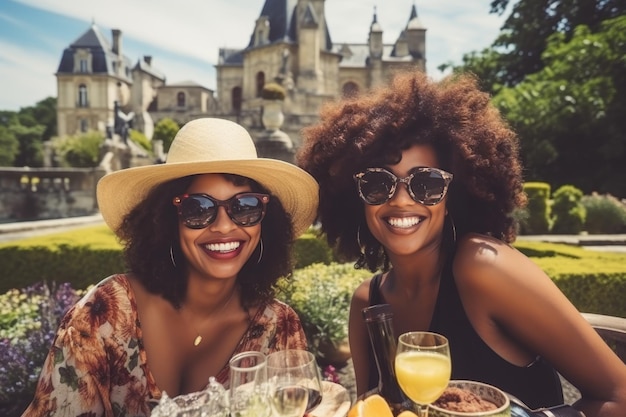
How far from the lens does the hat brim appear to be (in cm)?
243

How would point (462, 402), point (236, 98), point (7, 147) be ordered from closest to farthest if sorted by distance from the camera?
point (462, 402), point (236, 98), point (7, 147)

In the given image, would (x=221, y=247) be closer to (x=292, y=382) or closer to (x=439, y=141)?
(x=292, y=382)

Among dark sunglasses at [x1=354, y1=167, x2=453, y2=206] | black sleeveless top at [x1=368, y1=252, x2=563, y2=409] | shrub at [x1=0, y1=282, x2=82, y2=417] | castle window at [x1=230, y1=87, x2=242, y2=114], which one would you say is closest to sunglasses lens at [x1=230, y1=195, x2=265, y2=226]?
dark sunglasses at [x1=354, y1=167, x2=453, y2=206]

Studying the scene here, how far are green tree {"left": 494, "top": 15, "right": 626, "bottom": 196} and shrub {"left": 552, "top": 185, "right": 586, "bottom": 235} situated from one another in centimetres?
286

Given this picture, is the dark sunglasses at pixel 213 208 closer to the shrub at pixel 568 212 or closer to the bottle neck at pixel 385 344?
the bottle neck at pixel 385 344

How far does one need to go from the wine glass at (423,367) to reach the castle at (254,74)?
78.7ft

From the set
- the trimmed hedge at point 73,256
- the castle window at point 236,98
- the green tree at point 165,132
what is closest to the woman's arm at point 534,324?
the trimmed hedge at point 73,256

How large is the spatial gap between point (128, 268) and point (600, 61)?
19.0m

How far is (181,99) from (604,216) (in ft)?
166

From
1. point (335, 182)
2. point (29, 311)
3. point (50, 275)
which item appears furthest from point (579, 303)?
point (50, 275)

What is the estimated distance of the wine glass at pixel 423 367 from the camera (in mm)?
1493

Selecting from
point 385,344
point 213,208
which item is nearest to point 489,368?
point 385,344

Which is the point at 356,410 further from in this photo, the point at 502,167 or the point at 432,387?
the point at 502,167

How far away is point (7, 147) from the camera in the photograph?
6144 centimetres
